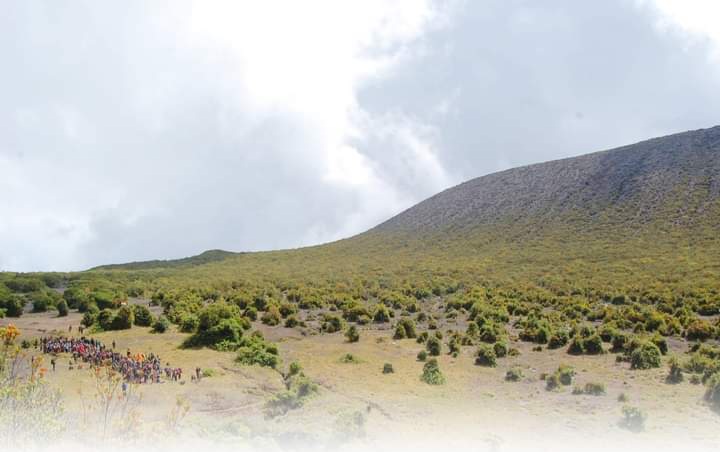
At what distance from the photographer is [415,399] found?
19016 millimetres

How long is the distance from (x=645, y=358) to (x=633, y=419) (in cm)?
814

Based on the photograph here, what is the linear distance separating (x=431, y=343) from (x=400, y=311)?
1434cm

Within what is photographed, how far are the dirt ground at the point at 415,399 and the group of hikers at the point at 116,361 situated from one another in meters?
0.57

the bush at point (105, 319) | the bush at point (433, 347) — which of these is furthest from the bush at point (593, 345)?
the bush at point (105, 319)

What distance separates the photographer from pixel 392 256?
243 ft

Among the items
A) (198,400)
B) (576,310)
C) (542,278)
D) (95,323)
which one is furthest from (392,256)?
(198,400)

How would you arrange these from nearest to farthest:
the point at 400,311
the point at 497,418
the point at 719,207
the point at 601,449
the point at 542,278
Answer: the point at 601,449 → the point at 497,418 → the point at 400,311 → the point at 542,278 → the point at 719,207

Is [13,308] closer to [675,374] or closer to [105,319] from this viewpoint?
[105,319]

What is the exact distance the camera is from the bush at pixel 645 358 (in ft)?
73.3

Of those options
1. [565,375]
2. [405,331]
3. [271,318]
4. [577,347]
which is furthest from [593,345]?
[271,318]

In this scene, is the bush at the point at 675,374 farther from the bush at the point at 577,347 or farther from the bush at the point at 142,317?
the bush at the point at 142,317

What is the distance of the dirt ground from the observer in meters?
15.5

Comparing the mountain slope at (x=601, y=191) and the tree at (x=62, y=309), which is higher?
the mountain slope at (x=601, y=191)

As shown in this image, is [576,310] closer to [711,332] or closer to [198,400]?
[711,332]
